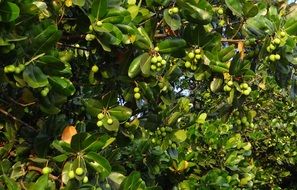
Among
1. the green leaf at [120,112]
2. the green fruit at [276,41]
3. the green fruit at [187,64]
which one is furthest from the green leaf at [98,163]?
the green fruit at [276,41]

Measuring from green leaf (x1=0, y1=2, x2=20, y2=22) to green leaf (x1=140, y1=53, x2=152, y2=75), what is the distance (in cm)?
57

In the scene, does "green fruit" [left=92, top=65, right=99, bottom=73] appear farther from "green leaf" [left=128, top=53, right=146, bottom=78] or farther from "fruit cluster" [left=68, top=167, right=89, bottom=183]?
"fruit cluster" [left=68, top=167, right=89, bottom=183]

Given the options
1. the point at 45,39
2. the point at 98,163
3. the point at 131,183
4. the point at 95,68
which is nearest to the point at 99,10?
the point at 45,39

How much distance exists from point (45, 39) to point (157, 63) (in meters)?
0.46

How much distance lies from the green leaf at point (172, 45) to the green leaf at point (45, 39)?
462 mm

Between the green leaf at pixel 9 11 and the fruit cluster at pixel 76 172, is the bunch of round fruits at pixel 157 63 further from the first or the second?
the green leaf at pixel 9 11

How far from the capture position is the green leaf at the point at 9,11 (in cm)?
167

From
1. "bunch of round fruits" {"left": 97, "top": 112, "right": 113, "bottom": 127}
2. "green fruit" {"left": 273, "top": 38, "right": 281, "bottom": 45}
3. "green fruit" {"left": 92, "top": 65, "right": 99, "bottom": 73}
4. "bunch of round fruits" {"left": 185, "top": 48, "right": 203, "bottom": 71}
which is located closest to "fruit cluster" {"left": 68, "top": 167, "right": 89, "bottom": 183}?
"bunch of round fruits" {"left": 97, "top": 112, "right": 113, "bottom": 127}

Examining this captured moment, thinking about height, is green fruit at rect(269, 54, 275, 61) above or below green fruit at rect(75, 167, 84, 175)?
above

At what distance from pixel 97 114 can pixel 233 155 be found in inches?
85.3

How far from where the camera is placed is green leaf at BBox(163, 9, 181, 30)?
6.93 ft

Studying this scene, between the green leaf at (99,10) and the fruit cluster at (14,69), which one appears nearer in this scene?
the fruit cluster at (14,69)

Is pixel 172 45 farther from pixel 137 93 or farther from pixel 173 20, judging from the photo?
pixel 137 93

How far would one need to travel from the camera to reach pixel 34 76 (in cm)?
184
